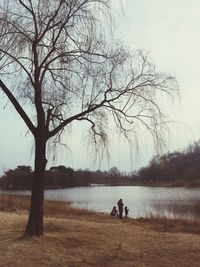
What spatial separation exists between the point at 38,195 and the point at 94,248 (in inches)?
72.5

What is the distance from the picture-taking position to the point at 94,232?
12.0 m

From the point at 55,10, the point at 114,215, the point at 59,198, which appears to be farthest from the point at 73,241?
the point at 59,198

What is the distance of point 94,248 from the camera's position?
1002 centimetres

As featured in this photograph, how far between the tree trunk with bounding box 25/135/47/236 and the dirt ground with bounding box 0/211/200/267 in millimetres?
289

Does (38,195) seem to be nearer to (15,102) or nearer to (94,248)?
(94,248)

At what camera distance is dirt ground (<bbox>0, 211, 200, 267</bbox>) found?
29.3 ft

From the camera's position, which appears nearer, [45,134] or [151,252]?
[151,252]

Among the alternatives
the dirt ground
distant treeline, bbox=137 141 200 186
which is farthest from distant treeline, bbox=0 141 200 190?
the dirt ground

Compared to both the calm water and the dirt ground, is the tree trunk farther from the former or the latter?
the calm water

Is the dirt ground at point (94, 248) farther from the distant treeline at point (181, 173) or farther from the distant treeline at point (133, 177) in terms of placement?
the distant treeline at point (181, 173)

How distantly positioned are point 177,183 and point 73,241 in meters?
88.3

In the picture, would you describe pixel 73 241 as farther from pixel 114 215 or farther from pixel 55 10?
pixel 114 215

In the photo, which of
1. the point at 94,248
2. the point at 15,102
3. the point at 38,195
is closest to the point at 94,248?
the point at 94,248

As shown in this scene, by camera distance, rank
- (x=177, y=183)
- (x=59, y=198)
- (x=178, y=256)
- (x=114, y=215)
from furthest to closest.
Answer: (x=177, y=183) → (x=59, y=198) → (x=114, y=215) → (x=178, y=256)
